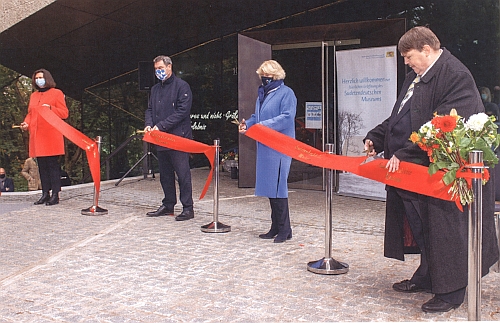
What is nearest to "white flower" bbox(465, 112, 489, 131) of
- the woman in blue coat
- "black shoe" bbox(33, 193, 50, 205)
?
the woman in blue coat

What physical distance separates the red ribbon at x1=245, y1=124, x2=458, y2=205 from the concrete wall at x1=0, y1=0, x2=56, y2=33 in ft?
22.6

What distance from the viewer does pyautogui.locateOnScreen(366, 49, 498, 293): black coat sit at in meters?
3.89

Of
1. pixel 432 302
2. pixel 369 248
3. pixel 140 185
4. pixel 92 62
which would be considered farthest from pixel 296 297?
pixel 92 62

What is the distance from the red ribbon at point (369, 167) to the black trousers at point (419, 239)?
180 millimetres

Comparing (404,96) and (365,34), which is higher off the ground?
(365,34)

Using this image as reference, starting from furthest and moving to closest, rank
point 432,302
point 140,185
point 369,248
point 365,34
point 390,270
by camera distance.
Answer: point 140,185 < point 365,34 < point 369,248 < point 390,270 < point 432,302

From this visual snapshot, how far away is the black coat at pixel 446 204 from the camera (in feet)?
12.8

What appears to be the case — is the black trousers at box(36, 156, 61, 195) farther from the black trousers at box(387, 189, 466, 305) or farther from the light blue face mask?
the black trousers at box(387, 189, 466, 305)

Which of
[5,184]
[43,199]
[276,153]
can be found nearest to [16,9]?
[5,184]

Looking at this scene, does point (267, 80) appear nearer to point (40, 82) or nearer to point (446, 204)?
point (446, 204)

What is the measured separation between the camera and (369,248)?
20.2ft

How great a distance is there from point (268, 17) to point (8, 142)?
6567 millimetres

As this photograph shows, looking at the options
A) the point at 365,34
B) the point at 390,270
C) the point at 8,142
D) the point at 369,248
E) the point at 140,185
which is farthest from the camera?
the point at 8,142

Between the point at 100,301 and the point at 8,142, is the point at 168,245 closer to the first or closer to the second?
the point at 100,301
